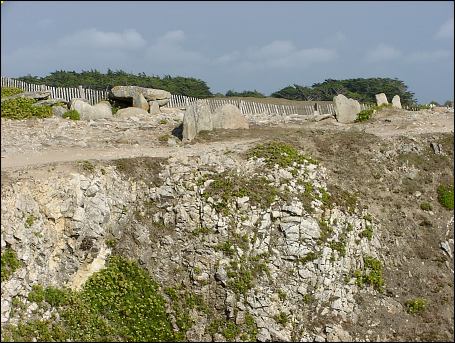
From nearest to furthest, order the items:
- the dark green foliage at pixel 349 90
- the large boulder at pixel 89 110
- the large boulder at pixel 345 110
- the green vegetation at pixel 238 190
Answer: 1. the green vegetation at pixel 238 190
2. the large boulder at pixel 89 110
3. the large boulder at pixel 345 110
4. the dark green foliage at pixel 349 90

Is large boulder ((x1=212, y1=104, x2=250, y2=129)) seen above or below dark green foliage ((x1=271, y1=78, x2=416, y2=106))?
below

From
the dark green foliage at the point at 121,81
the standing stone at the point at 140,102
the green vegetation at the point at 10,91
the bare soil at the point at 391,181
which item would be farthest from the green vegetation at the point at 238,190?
the dark green foliage at the point at 121,81

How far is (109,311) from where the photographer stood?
20.2 m

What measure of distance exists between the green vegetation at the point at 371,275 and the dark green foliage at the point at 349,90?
26708 millimetres

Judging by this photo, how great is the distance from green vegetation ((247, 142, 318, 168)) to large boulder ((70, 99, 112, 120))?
10.6 metres

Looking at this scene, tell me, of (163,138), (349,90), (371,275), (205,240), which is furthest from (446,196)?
(349,90)

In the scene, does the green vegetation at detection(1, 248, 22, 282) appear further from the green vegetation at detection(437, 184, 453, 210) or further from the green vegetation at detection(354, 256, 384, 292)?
the green vegetation at detection(437, 184, 453, 210)

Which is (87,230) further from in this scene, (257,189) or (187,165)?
(257,189)

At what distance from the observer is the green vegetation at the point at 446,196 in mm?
24500

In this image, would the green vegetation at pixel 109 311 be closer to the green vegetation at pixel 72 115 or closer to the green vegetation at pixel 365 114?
the green vegetation at pixel 72 115

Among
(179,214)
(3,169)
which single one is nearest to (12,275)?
(3,169)

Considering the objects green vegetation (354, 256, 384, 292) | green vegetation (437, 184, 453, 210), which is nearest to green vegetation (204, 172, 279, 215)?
green vegetation (354, 256, 384, 292)

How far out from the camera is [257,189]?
22844mm

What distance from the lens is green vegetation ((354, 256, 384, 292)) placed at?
71.3ft
